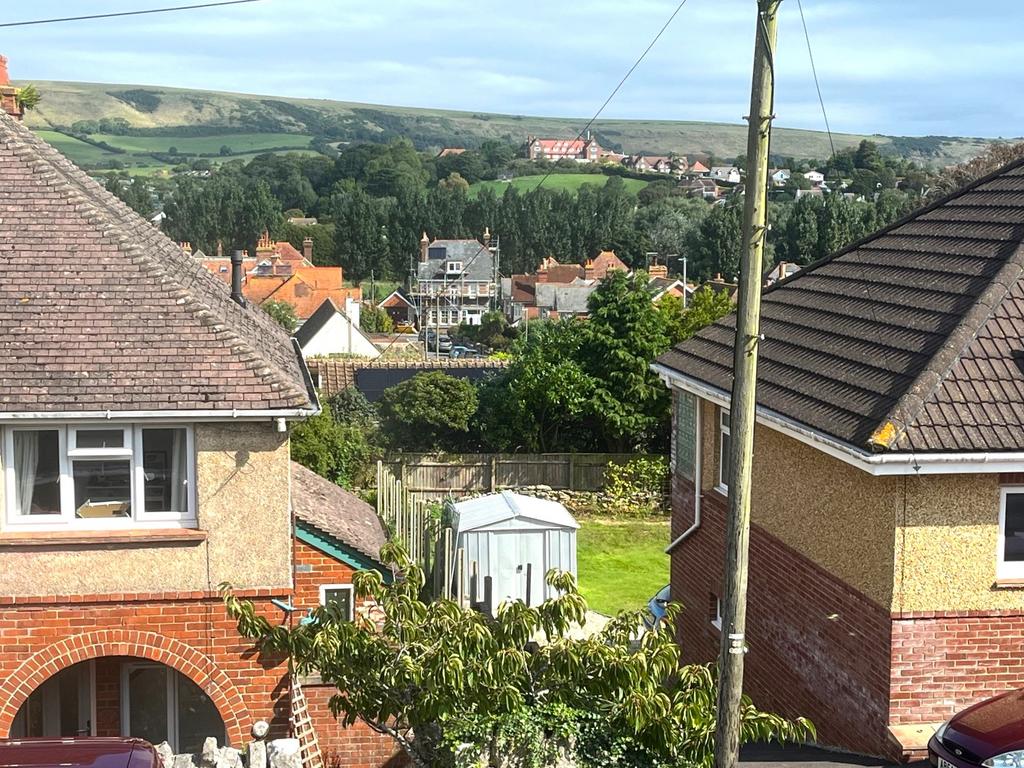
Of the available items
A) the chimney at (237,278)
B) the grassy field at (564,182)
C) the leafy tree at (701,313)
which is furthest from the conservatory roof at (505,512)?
the grassy field at (564,182)

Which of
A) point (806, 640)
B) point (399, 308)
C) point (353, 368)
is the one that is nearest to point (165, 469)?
point (806, 640)

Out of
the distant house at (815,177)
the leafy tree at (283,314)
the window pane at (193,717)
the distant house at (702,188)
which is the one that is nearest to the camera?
Answer: the window pane at (193,717)

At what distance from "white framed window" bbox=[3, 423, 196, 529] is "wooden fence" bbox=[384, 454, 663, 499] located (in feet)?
68.3

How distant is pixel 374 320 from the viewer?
8731cm

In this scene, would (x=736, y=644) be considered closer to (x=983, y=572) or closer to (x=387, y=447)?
(x=983, y=572)

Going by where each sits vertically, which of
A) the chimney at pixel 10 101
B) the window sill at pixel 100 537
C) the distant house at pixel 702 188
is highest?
the distant house at pixel 702 188

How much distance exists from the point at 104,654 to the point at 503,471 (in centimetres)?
2205

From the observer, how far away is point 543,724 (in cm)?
981

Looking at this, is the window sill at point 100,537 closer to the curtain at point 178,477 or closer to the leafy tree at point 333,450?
the curtain at point 178,477

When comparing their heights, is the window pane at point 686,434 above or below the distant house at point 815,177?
below

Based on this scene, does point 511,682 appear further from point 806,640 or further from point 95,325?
point 95,325

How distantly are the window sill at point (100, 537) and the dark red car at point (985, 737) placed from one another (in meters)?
7.38

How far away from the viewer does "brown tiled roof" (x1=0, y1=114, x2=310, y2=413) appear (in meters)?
12.1

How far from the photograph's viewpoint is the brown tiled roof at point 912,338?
10906 mm
